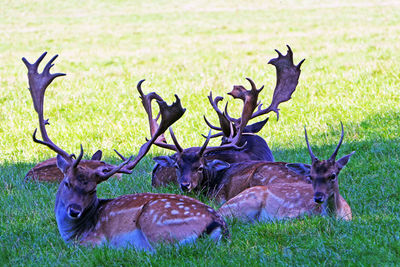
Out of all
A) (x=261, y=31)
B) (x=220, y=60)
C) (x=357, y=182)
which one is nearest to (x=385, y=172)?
(x=357, y=182)

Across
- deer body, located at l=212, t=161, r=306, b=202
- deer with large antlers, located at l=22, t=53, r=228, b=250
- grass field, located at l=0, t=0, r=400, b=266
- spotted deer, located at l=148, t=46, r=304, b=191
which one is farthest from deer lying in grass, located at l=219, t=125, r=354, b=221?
spotted deer, located at l=148, t=46, r=304, b=191

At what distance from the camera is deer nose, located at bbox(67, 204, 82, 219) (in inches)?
235

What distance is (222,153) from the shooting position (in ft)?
30.4

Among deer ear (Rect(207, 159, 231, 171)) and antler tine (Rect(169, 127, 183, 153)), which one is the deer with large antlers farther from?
deer ear (Rect(207, 159, 231, 171))

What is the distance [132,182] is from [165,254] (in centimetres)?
350

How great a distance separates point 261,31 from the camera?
1231 inches

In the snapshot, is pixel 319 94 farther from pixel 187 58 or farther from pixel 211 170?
pixel 187 58

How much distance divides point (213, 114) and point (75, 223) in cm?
688

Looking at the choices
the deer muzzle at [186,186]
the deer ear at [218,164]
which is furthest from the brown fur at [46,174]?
the deer ear at [218,164]

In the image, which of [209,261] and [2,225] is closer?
[209,261]

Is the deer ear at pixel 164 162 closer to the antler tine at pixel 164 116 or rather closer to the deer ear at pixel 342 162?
the antler tine at pixel 164 116

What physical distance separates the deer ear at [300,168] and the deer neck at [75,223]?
205cm

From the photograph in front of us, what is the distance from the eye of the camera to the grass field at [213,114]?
5.64 meters

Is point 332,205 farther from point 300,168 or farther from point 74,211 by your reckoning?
point 74,211
